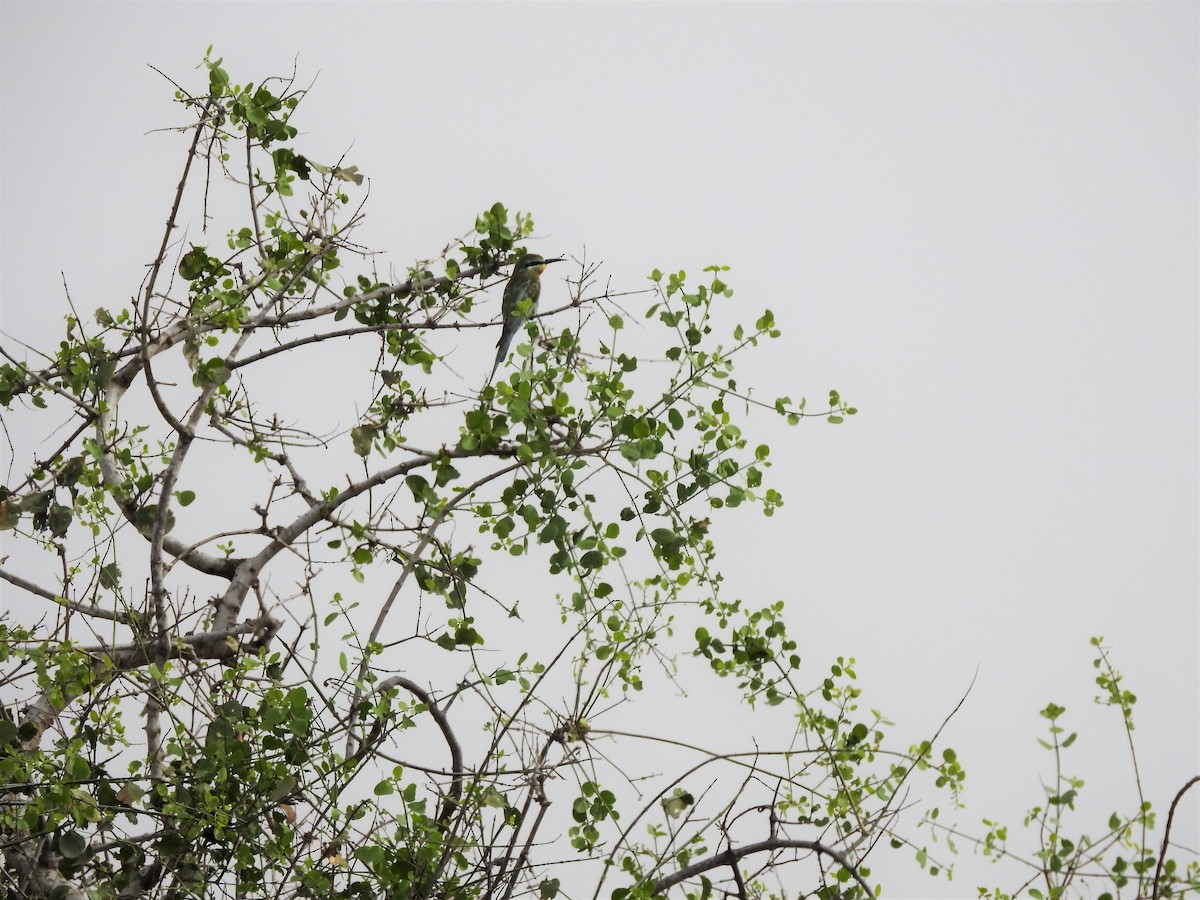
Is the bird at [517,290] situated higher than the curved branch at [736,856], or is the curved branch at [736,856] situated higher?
the bird at [517,290]

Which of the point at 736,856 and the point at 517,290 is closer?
the point at 736,856

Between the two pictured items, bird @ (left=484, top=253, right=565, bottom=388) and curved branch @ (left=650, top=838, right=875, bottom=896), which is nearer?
curved branch @ (left=650, top=838, right=875, bottom=896)

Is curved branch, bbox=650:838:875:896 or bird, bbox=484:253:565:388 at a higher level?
bird, bbox=484:253:565:388

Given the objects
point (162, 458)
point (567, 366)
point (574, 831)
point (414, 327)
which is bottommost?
point (574, 831)

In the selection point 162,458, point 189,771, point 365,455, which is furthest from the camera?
point 162,458

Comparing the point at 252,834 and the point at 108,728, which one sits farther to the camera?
the point at 108,728

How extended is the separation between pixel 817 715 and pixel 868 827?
0.21 meters

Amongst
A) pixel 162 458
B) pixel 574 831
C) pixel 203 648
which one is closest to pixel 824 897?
pixel 574 831

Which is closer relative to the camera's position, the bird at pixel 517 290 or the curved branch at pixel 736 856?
the curved branch at pixel 736 856

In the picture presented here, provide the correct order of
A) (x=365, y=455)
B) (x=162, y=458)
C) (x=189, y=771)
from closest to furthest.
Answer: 1. (x=189, y=771)
2. (x=365, y=455)
3. (x=162, y=458)

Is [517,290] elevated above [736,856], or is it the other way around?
[517,290]

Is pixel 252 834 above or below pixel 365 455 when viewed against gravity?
below

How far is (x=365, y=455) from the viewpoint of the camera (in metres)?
1.70

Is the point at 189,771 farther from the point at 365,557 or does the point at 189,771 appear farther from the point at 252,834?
the point at 365,557
